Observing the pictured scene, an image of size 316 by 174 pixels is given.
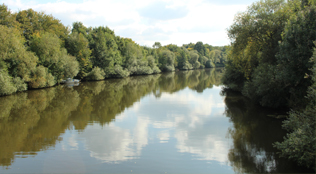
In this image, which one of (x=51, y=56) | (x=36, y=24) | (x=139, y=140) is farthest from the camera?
(x=36, y=24)

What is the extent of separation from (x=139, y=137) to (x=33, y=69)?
897 inches

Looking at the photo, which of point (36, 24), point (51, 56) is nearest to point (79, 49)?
point (36, 24)

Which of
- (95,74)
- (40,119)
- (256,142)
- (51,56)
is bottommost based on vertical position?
(256,142)

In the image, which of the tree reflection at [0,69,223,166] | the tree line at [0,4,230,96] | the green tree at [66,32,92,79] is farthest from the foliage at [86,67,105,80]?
the tree reflection at [0,69,223,166]

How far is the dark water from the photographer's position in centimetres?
894

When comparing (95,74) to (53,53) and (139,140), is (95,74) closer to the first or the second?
(53,53)

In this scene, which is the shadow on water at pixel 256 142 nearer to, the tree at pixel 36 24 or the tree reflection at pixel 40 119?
the tree reflection at pixel 40 119

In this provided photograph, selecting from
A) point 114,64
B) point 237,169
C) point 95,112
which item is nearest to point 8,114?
point 95,112

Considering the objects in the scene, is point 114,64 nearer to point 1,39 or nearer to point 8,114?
point 1,39

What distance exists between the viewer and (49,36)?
34.6 metres

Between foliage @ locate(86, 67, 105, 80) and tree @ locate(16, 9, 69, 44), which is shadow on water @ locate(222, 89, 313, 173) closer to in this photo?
foliage @ locate(86, 67, 105, 80)

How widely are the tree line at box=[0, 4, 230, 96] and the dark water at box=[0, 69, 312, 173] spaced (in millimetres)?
8565

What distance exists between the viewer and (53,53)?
3359 cm

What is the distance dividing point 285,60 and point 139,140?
10024 millimetres
